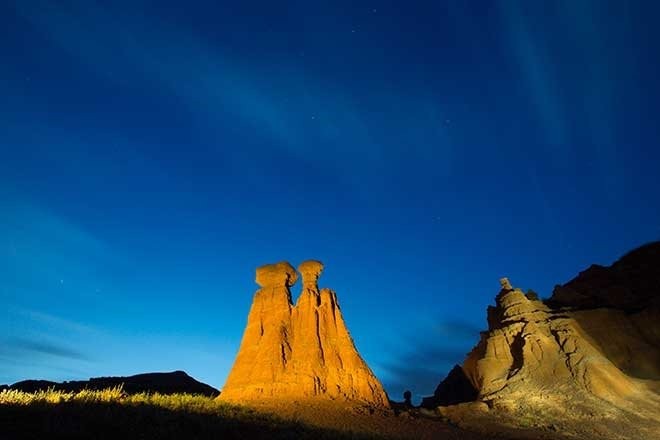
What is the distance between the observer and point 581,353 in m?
31.2

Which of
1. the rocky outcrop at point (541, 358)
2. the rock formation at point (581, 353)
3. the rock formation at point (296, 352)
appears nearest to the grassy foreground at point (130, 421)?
the rock formation at point (296, 352)

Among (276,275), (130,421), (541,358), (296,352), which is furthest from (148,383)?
(130,421)

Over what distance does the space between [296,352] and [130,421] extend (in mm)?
14770

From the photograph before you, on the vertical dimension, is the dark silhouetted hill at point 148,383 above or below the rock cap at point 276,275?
below

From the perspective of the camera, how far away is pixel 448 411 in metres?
28.5

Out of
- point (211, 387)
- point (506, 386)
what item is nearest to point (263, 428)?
point (506, 386)

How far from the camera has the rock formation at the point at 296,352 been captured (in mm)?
25672

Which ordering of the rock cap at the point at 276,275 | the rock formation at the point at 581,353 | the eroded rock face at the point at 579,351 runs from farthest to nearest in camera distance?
the rock cap at the point at 276,275 < the eroded rock face at the point at 579,351 < the rock formation at the point at 581,353

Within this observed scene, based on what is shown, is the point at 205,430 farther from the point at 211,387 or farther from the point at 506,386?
the point at 211,387

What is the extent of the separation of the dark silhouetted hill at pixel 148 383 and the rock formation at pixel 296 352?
28.4 metres

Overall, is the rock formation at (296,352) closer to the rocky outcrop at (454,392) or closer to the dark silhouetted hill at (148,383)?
the rocky outcrop at (454,392)

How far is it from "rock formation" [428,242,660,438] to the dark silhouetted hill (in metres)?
34.5

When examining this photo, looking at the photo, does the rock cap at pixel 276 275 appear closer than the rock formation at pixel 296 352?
No

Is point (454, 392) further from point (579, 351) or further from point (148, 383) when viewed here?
point (148, 383)
